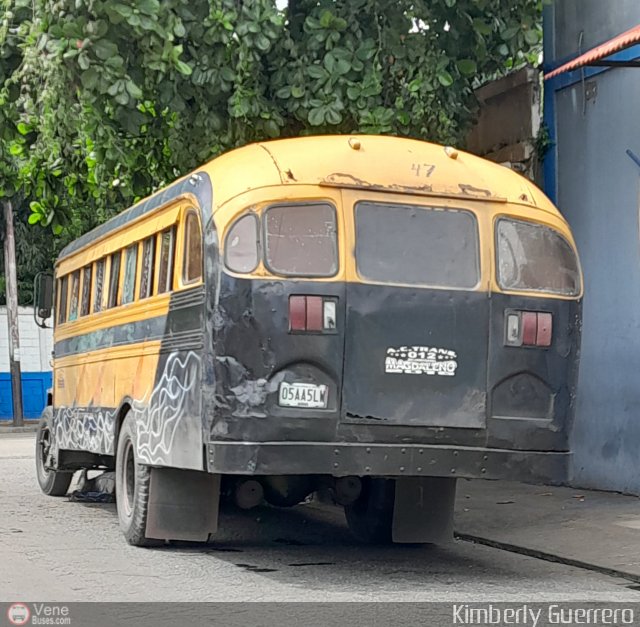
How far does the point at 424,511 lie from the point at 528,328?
2.06m

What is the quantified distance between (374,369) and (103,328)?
4.23 metres

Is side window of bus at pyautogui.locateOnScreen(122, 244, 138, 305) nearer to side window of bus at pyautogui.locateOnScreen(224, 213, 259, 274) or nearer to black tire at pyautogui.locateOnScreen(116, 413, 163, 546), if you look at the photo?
black tire at pyautogui.locateOnScreen(116, 413, 163, 546)

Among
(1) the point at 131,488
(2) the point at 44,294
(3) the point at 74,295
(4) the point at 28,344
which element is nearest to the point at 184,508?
(1) the point at 131,488

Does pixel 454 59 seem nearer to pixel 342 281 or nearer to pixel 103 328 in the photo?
pixel 103 328

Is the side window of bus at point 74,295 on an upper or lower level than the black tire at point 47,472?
upper

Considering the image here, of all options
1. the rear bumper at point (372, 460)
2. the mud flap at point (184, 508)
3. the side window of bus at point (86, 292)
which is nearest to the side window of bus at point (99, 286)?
the side window of bus at point (86, 292)

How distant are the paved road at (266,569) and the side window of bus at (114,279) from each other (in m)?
1.98

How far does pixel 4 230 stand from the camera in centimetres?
3556

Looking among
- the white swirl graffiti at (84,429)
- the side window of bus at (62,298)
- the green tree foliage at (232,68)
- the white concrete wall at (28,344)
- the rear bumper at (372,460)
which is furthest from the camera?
the white concrete wall at (28,344)

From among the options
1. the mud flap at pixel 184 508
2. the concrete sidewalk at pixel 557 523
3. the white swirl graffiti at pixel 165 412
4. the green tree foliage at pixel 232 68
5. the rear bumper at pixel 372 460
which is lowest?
the concrete sidewalk at pixel 557 523

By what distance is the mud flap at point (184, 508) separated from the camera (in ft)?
32.0

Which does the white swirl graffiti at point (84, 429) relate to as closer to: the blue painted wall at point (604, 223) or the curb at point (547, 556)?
the curb at point (547, 556)

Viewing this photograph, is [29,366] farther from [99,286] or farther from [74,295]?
[99,286]

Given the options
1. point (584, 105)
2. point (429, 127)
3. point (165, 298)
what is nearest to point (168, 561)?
point (165, 298)
